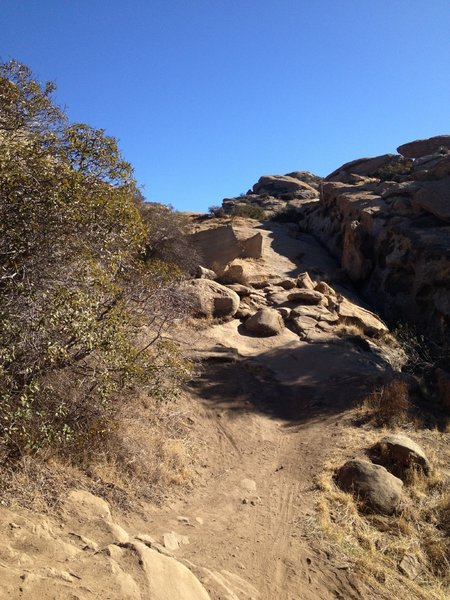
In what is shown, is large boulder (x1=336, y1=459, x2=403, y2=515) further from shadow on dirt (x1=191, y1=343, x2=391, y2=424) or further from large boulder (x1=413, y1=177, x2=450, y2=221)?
large boulder (x1=413, y1=177, x2=450, y2=221)

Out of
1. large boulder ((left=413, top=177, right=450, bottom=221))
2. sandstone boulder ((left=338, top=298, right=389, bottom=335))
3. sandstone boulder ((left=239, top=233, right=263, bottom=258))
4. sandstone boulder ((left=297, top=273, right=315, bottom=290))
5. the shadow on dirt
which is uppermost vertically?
large boulder ((left=413, top=177, right=450, bottom=221))

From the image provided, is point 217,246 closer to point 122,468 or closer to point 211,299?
point 211,299

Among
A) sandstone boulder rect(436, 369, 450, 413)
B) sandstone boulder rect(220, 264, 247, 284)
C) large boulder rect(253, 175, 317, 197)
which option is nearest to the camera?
sandstone boulder rect(436, 369, 450, 413)

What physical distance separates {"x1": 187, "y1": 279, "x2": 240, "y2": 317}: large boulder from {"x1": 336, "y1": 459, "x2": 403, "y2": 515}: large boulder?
26.3ft

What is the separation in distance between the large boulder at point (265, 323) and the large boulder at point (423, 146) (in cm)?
2962

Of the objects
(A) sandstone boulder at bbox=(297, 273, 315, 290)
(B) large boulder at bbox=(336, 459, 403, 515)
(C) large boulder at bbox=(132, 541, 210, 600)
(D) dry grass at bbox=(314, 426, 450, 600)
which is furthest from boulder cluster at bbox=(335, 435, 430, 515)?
(A) sandstone boulder at bbox=(297, 273, 315, 290)

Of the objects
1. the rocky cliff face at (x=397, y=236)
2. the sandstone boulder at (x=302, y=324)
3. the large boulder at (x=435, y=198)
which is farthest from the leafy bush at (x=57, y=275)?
the large boulder at (x=435, y=198)

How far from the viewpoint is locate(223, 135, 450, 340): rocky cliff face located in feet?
61.2

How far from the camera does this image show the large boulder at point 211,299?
15.3 m

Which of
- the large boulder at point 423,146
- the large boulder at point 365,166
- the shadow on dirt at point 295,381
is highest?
the large boulder at point 423,146

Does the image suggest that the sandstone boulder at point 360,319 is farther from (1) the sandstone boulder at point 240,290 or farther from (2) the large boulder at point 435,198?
(2) the large boulder at point 435,198

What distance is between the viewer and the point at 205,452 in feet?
29.1

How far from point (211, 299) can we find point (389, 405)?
22.9ft

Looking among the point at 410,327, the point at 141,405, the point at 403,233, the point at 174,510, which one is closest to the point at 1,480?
the point at 174,510
